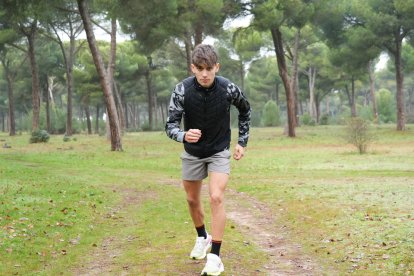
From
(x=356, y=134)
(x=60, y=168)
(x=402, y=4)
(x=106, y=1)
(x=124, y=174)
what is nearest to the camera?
(x=124, y=174)

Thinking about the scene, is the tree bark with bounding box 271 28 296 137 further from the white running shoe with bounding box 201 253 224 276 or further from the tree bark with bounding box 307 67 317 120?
the white running shoe with bounding box 201 253 224 276

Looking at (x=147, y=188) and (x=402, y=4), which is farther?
(x=402, y=4)

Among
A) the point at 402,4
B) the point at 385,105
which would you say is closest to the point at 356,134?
the point at 402,4

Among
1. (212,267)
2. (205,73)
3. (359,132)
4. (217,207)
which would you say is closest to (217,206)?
(217,207)

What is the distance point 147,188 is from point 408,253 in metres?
9.01

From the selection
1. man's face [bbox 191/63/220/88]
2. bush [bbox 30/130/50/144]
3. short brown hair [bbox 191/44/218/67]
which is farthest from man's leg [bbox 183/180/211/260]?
bush [bbox 30/130/50/144]

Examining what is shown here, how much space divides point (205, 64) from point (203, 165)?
3.80 feet

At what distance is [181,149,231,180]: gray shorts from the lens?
5.59 m

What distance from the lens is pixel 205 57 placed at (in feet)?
17.3

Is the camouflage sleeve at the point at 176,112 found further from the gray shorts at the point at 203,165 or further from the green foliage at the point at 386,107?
the green foliage at the point at 386,107

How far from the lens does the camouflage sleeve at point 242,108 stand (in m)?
5.66

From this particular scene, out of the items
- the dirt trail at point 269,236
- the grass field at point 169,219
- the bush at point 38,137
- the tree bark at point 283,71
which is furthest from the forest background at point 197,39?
the dirt trail at point 269,236

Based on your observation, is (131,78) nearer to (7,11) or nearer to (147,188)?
(7,11)

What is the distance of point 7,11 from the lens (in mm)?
24906
